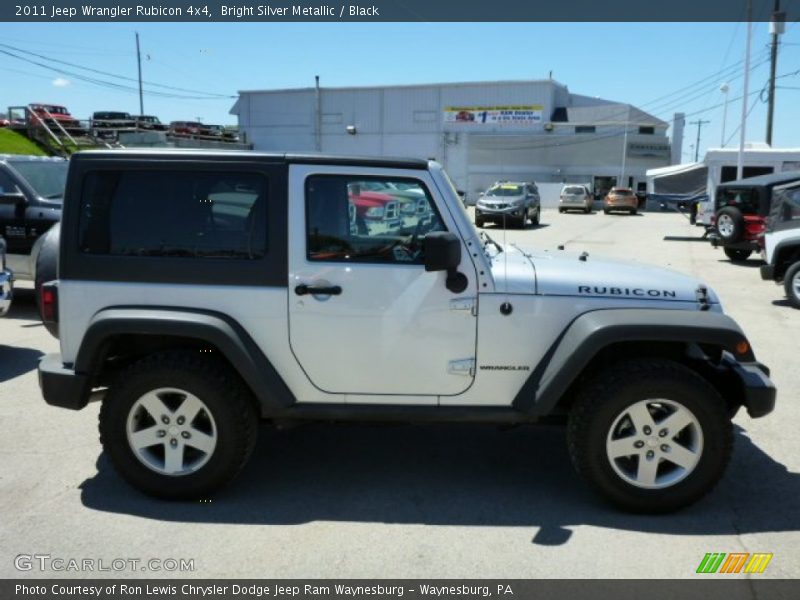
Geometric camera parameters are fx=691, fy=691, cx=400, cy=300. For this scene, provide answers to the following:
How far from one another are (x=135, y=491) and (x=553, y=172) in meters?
49.6

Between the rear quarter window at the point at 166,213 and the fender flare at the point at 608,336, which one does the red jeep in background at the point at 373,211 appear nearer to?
the rear quarter window at the point at 166,213

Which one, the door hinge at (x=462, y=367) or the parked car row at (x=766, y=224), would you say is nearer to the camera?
the door hinge at (x=462, y=367)

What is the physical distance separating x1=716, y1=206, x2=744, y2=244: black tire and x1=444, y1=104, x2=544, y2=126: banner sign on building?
3703cm

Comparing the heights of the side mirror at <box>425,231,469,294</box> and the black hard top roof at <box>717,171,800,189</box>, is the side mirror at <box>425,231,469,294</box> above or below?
below

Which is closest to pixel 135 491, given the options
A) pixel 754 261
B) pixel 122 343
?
pixel 122 343

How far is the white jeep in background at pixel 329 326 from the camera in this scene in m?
3.65

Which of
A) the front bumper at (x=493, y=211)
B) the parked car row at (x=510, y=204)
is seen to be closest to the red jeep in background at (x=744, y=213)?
the parked car row at (x=510, y=204)

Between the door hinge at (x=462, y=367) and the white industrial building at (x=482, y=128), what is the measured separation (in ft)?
156

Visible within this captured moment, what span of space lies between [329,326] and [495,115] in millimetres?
50607

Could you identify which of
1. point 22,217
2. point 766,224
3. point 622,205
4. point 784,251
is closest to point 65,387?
point 22,217

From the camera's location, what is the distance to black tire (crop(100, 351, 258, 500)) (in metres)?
3.70

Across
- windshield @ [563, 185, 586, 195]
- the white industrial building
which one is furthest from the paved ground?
the white industrial building

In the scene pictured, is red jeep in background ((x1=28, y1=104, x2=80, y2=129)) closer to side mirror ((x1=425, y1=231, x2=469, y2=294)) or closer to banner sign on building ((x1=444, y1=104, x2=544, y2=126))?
banner sign on building ((x1=444, y1=104, x2=544, y2=126))

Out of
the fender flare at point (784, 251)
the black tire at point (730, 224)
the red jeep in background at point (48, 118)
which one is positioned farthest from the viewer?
the red jeep in background at point (48, 118)
